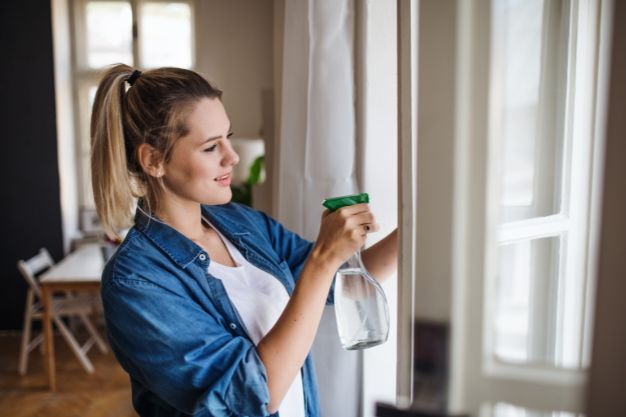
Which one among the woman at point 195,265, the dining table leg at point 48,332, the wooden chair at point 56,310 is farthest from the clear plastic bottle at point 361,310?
the wooden chair at point 56,310

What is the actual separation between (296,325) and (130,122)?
451 mm

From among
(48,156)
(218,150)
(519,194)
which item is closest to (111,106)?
(218,150)

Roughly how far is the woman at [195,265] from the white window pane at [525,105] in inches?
14.1

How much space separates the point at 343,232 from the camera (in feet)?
2.78

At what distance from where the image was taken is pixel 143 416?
1029 mm

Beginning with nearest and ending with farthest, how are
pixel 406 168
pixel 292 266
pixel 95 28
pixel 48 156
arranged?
pixel 406 168 < pixel 292 266 < pixel 48 156 < pixel 95 28

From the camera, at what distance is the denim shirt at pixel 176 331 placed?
33.6 inches

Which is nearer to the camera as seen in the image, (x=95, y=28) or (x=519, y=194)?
(x=519, y=194)

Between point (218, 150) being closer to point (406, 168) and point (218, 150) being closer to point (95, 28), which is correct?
point (406, 168)

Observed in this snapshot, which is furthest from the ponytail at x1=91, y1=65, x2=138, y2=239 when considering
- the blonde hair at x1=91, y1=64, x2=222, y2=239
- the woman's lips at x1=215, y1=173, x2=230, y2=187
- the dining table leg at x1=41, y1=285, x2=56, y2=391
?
the dining table leg at x1=41, y1=285, x2=56, y2=391

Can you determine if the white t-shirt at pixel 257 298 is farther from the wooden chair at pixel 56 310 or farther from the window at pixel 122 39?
the window at pixel 122 39

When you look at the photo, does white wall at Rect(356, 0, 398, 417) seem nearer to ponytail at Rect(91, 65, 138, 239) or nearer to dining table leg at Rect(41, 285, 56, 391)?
ponytail at Rect(91, 65, 138, 239)

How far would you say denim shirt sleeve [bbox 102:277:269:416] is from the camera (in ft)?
2.79

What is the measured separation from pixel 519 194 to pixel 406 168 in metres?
0.24
